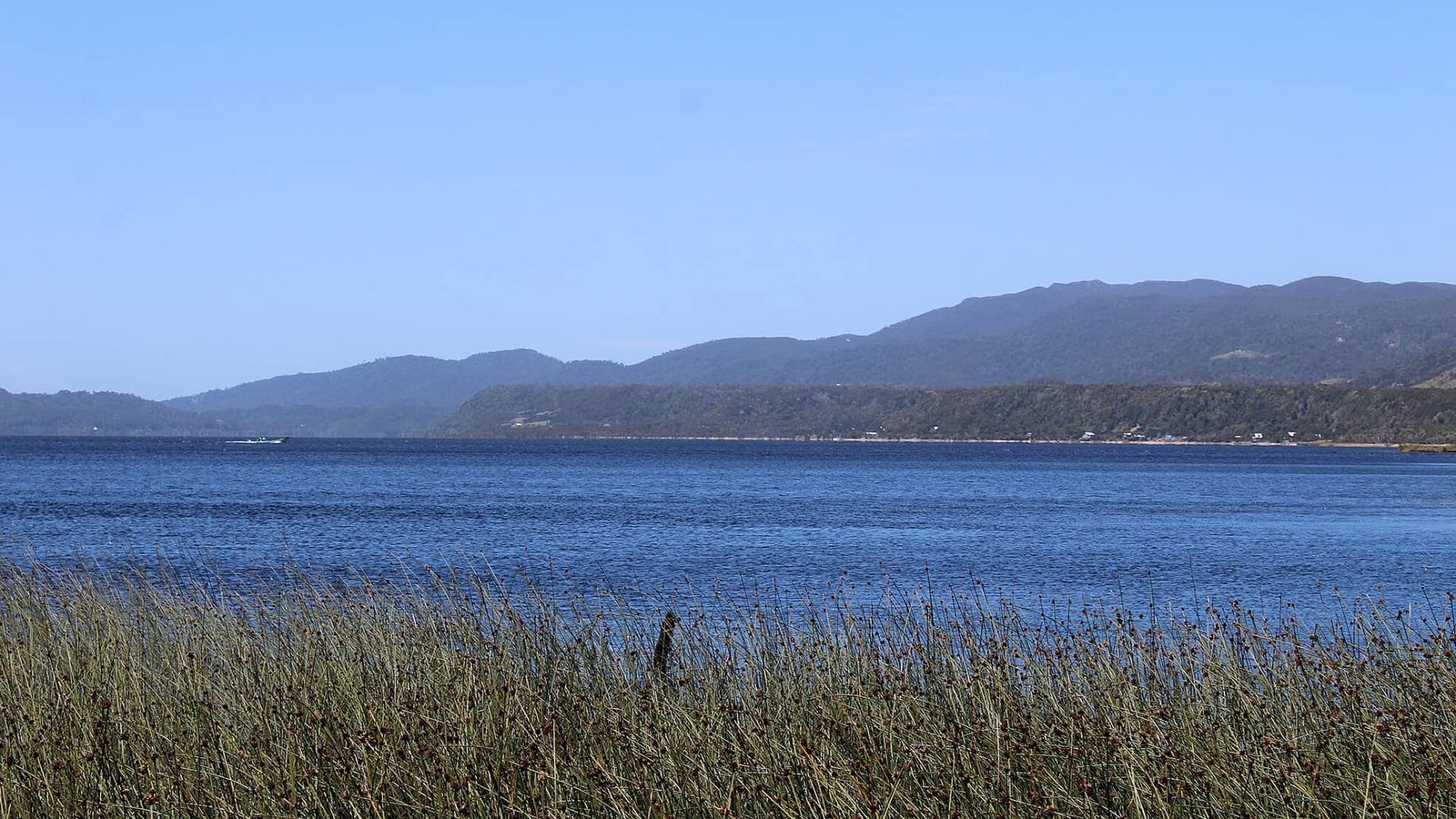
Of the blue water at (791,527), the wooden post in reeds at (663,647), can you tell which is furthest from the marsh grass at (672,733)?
the blue water at (791,527)

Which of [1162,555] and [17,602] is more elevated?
[17,602]

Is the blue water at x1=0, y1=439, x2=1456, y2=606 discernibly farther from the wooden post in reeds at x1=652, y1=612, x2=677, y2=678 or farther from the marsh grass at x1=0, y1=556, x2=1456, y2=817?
the marsh grass at x1=0, y1=556, x2=1456, y2=817

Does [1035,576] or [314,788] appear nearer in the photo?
[314,788]

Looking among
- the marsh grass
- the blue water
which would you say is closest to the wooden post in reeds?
the marsh grass

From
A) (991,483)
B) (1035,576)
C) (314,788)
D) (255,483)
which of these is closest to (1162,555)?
(1035,576)

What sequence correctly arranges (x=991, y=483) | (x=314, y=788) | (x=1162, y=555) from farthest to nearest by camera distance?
1. (x=991, y=483)
2. (x=1162, y=555)
3. (x=314, y=788)

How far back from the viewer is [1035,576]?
3366 centimetres

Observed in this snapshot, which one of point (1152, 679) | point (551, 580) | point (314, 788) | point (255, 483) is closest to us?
point (314, 788)

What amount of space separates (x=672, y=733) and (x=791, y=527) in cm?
4250

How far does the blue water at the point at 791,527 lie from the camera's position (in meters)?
33.1

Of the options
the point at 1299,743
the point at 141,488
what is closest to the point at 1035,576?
the point at 1299,743

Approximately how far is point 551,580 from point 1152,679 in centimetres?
1853

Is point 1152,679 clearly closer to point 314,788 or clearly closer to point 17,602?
point 314,788

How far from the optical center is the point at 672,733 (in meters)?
9.25
